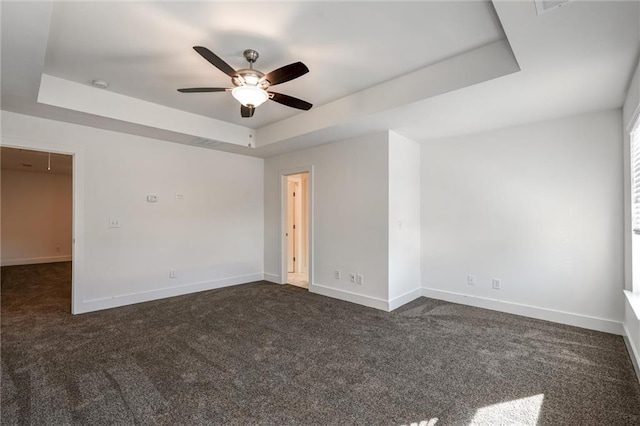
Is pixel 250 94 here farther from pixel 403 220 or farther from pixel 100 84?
pixel 403 220

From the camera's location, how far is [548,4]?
5.53 feet

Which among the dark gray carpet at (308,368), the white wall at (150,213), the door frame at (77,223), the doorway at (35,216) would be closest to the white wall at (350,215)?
the dark gray carpet at (308,368)

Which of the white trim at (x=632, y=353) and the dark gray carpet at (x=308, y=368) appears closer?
the dark gray carpet at (x=308, y=368)

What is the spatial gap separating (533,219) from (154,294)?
17.3 ft

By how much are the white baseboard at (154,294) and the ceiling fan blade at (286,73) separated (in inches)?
144

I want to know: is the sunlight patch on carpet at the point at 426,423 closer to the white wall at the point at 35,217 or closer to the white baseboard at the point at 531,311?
the white baseboard at the point at 531,311

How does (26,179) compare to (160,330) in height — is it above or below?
above

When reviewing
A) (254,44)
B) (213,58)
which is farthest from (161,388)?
(254,44)

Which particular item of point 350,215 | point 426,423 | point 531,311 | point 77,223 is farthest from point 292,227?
point 426,423

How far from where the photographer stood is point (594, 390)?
2.14m

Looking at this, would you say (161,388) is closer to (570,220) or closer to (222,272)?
(222,272)

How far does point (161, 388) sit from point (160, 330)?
126 cm

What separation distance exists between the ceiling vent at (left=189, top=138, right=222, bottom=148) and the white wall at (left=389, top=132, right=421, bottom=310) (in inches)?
105

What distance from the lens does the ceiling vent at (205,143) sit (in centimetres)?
452
